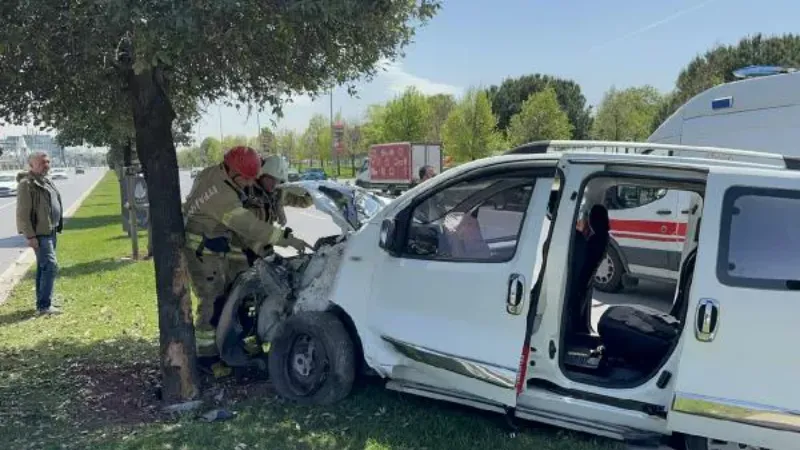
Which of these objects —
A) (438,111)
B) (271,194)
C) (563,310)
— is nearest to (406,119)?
(438,111)

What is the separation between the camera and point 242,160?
544 centimetres

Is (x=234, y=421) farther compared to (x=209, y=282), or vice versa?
(x=209, y=282)

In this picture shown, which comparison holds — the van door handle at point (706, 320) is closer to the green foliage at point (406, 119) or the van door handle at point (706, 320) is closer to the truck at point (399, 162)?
the truck at point (399, 162)

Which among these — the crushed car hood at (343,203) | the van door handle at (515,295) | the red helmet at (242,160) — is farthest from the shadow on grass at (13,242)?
the van door handle at (515,295)

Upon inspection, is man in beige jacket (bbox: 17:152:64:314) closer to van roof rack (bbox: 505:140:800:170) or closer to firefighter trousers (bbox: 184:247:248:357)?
firefighter trousers (bbox: 184:247:248:357)

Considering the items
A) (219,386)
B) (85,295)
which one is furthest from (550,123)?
(219,386)

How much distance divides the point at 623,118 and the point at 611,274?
4071 cm

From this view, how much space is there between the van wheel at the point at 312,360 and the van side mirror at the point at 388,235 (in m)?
0.71

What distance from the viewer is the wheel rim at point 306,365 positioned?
4.65 meters

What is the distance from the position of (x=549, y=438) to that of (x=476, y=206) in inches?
58.8

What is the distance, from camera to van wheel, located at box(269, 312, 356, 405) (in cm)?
456

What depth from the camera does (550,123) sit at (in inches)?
1607

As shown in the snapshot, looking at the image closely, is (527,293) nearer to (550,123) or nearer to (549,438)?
(549,438)

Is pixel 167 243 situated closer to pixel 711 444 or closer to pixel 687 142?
pixel 711 444
